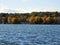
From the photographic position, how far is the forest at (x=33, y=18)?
584 ft

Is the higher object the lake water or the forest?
the lake water

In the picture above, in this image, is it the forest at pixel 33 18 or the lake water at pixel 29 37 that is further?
the forest at pixel 33 18

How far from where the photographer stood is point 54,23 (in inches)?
6934

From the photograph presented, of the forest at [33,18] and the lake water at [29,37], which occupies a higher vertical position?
the lake water at [29,37]

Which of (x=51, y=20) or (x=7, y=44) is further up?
(x=7, y=44)

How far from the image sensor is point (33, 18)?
18600 cm

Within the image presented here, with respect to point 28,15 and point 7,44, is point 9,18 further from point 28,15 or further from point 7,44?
point 7,44

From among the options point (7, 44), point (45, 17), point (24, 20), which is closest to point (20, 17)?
point (24, 20)

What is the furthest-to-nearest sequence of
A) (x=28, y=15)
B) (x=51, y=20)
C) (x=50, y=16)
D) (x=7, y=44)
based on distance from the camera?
(x=28, y=15)
(x=50, y=16)
(x=51, y=20)
(x=7, y=44)

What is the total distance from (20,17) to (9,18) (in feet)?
22.0

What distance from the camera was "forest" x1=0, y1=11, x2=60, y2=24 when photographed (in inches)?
7008

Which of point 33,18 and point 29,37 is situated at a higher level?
point 29,37

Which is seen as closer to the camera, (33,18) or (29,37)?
(29,37)

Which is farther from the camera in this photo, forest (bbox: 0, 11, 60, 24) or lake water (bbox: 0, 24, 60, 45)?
forest (bbox: 0, 11, 60, 24)
